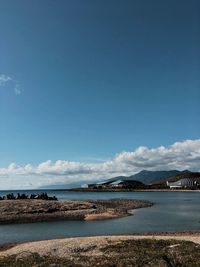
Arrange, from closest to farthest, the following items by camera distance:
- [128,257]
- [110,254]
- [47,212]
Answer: [128,257]
[110,254]
[47,212]

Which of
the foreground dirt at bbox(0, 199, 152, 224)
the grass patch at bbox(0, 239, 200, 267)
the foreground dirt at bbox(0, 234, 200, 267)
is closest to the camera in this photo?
the grass patch at bbox(0, 239, 200, 267)

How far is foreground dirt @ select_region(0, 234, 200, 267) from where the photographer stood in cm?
2720

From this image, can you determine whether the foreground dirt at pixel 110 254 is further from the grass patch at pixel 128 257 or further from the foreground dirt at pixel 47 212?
the foreground dirt at pixel 47 212

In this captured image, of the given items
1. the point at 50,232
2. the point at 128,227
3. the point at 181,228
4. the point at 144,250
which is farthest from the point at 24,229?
the point at 144,250

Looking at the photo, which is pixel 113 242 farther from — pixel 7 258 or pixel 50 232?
pixel 50 232

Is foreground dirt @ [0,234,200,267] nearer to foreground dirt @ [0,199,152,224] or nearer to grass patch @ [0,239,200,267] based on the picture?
grass patch @ [0,239,200,267]

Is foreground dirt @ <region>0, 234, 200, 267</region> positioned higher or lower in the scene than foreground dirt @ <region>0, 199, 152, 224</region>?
lower

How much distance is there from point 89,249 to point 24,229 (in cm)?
2582

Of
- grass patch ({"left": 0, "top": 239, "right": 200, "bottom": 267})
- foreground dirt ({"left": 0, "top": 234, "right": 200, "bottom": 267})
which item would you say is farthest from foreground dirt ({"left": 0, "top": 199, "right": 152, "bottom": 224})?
Answer: grass patch ({"left": 0, "top": 239, "right": 200, "bottom": 267})

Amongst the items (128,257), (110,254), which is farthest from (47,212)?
(128,257)

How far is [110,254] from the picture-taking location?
29.9 meters

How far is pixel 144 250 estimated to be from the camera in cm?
3073

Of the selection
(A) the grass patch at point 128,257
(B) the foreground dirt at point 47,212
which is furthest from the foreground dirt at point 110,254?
(B) the foreground dirt at point 47,212

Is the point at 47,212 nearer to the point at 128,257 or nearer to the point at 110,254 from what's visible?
the point at 110,254
